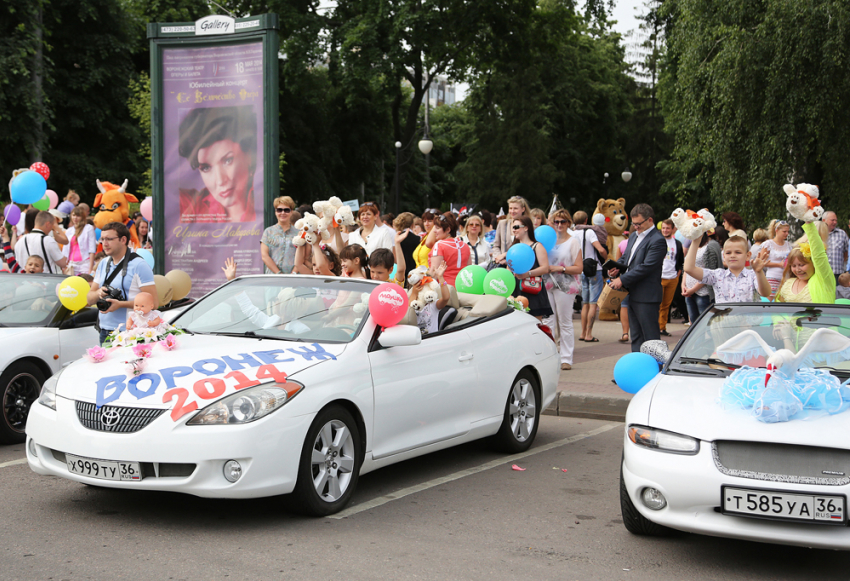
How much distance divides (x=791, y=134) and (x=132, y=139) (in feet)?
77.0

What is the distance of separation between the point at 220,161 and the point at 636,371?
7.26 meters

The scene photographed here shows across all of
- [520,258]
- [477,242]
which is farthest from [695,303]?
[520,258]

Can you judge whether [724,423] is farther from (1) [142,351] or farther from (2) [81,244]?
(2) [81,244]

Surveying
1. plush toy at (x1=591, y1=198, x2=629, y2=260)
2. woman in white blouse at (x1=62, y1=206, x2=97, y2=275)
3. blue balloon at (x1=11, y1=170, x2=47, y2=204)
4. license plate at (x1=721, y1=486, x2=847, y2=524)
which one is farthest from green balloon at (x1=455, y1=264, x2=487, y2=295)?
plush toy at (x1=591, y1=198, x2=629, y2=260)

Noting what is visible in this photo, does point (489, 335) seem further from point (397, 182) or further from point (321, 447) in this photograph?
point (397, 182)

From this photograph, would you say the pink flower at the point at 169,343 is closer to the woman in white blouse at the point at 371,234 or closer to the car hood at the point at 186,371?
the car hood at the point at 186,371

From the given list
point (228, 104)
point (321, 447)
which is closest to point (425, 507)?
point (321, 447)

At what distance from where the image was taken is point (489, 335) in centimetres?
696

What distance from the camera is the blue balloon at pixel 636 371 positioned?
6.00 m

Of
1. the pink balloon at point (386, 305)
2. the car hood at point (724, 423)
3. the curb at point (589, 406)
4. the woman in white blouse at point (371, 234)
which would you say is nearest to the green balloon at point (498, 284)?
the curb at point (589, 406)

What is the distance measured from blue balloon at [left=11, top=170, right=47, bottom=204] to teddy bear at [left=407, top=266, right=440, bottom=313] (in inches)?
287

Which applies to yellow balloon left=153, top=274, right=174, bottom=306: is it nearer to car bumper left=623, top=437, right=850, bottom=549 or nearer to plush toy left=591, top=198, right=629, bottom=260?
car bumper left=623, top=437, right=850, bottom=549

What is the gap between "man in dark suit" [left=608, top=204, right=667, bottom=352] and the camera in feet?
30.1

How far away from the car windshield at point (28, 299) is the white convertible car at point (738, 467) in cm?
539
